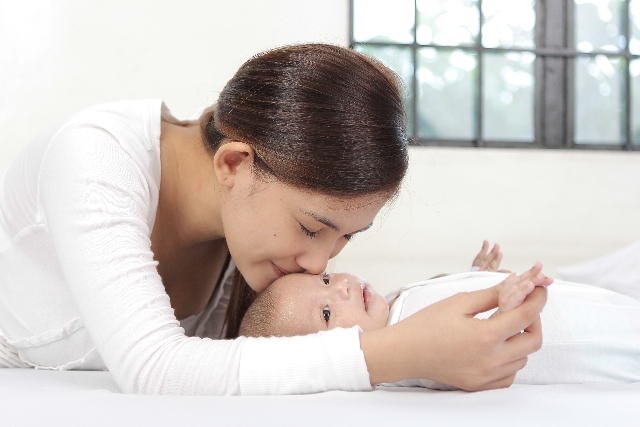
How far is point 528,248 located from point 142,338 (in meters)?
2.28

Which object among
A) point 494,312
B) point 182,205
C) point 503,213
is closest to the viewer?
point 494,312

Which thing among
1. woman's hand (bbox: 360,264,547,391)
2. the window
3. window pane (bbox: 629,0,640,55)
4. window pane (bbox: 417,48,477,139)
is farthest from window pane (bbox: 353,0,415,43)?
woman's hand (bbox: 360,264,547,391)

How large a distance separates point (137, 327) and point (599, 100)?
9.21 ft

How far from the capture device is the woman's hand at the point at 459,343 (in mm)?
955

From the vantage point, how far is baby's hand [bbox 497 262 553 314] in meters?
0.93

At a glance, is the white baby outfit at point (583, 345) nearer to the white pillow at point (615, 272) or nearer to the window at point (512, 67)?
the white pillow at point (615, 272)

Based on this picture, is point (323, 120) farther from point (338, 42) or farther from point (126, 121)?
point (338, 42)

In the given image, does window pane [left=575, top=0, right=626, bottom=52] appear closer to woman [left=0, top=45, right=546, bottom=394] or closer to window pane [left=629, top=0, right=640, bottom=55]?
window pane [left=629, top=0, right=640, bottom=55]

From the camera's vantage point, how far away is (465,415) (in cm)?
88

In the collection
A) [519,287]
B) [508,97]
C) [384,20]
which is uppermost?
[384,20]

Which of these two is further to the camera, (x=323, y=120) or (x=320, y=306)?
(x=320, y=306)

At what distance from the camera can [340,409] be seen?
90cm

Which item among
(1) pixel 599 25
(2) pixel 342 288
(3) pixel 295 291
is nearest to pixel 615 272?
(2) pixel 342 288

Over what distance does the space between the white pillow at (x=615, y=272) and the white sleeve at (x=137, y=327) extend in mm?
1066
